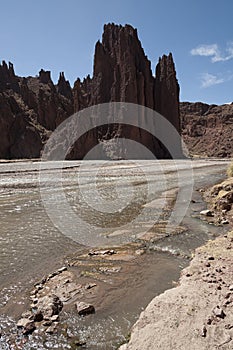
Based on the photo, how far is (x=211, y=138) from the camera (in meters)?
139

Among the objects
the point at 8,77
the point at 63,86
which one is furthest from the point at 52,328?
the point at 63,86

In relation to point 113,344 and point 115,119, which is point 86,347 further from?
point 115,119

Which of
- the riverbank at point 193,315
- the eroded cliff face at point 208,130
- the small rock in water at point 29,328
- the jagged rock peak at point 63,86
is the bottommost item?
the small rock in water at point 29,328

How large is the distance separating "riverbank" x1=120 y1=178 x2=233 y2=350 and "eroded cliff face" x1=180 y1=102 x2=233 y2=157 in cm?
11920

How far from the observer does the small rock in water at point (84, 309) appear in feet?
17.8

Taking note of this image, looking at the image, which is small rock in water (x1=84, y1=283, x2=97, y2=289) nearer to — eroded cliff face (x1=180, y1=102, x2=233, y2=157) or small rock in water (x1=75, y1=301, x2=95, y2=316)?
small rock in water (x1=75, y1=301, x2=95, y2=316)

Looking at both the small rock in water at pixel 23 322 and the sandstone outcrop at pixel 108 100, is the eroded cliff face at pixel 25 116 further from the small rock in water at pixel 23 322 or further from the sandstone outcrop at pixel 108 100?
the small rock in water at pixel 23 322

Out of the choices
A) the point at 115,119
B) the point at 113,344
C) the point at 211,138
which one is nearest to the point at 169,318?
the point at 113,344

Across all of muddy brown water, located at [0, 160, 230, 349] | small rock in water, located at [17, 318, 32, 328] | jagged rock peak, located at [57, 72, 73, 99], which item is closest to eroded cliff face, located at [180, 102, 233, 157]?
jagged rock peak, located at [57, 72, 73, 99]

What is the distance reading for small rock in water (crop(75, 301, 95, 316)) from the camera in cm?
543

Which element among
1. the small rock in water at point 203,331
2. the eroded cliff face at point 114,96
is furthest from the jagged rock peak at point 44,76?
the small rock in water at point 203,331

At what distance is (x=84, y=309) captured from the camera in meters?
5.46

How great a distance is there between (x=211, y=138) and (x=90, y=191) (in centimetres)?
12820

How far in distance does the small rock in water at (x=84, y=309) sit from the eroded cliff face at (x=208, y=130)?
396 feet
